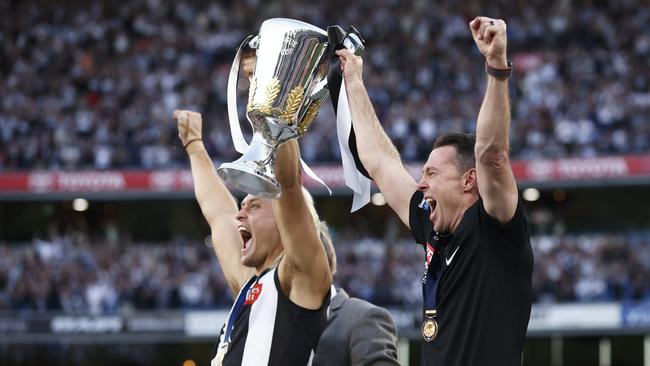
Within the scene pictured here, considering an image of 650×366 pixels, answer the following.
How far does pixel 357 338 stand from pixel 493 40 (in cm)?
112

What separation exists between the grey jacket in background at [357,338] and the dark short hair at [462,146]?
57 centimetres

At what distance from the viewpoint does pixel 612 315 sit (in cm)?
2141

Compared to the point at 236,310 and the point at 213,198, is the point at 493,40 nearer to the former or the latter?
the point at 236,310

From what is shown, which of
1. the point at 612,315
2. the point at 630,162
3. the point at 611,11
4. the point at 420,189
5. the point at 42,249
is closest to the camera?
the point at 420,189

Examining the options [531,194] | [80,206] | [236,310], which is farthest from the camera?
[80,206]

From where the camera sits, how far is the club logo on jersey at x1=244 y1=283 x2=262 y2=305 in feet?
13.3

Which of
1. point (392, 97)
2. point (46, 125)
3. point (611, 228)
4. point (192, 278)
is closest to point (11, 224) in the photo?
point (46, 125)

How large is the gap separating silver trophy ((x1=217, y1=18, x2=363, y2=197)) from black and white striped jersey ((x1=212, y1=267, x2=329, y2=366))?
1.95ft

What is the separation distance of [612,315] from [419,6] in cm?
1024

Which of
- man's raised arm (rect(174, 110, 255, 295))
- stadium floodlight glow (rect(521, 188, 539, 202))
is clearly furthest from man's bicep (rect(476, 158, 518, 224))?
stadium floodlight glow (rect(521, 188, 539, 202))

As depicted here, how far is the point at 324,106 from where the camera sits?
24234 mm

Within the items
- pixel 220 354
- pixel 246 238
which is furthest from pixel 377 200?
pixel 220 354

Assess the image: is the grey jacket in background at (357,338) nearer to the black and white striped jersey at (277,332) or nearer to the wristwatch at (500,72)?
the black and white striped jersey at (277,332)

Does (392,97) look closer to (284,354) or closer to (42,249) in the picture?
(42,249)
